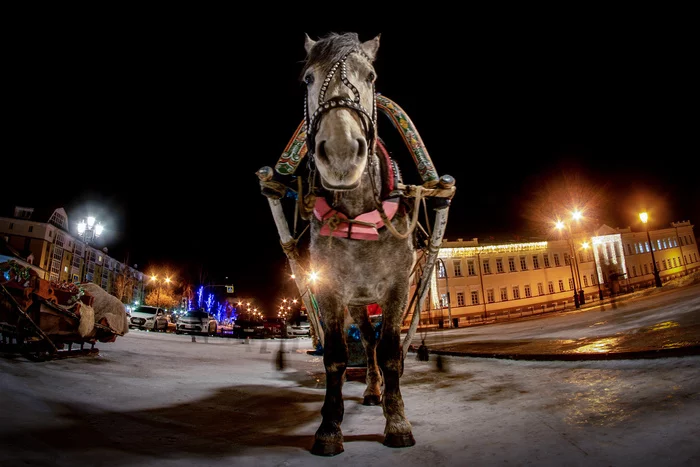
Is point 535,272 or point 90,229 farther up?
point 535,272

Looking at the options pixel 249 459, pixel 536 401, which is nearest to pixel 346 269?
pixel 249 459

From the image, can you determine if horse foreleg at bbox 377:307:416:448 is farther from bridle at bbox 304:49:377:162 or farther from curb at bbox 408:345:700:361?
curb at bbox 408:345:700:361

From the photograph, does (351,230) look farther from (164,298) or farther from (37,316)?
(164,298)

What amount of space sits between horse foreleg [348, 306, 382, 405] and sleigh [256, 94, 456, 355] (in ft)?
1.74

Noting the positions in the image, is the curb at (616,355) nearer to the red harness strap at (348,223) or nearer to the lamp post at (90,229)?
the red harness strap at (348,223)

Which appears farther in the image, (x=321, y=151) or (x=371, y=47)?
(x=371, y=47)

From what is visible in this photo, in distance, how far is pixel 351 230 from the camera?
2.97 m

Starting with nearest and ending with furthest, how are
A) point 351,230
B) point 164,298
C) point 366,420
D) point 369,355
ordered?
point 351,230
point 366,420
point 369,355
point 164,298

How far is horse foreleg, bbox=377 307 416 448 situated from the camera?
2.67 metres

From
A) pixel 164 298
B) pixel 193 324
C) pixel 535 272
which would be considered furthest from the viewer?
pixel 164 298

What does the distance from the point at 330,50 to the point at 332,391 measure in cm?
285

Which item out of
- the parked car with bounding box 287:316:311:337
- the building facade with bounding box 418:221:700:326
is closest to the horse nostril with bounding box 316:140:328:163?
the parked car with bounding box 287:316:311:337

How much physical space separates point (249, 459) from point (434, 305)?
42297mm

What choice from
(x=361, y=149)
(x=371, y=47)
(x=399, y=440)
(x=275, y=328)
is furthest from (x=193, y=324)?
(x=361, y=149)
